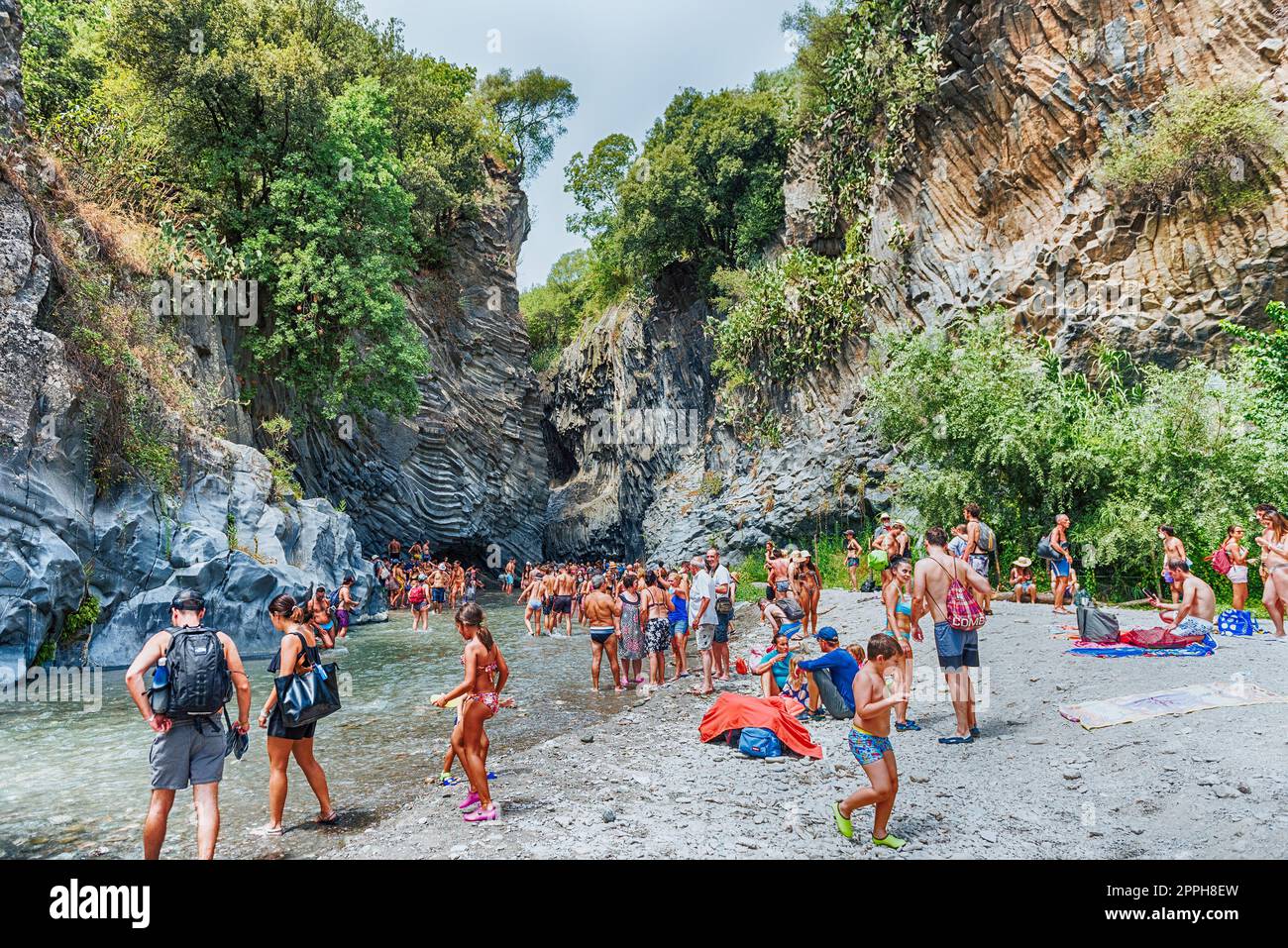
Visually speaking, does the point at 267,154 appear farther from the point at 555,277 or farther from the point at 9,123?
the point at 555,277

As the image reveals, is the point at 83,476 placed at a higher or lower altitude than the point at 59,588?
higher

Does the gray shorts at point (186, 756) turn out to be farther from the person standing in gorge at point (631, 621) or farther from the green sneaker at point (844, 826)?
the person standing in gorge at point (631, 621)

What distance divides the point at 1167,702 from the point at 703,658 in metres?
6.06

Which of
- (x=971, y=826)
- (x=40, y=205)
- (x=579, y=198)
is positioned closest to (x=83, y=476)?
(x=40, y=205)

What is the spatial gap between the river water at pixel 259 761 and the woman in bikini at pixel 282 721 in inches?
15.2

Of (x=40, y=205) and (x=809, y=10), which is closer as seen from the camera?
(x=40, y=205)

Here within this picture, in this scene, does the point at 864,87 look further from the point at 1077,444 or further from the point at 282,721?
the point at 282,721

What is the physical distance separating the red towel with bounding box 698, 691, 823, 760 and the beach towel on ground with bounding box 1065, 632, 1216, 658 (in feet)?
13.1

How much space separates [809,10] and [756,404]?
16294 millimetres

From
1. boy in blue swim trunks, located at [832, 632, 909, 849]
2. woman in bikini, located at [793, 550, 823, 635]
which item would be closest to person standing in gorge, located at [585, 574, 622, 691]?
woman in bikini, located at [793, 550, 823, 635]

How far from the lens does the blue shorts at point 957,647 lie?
23.5ft

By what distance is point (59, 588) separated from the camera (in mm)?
11953

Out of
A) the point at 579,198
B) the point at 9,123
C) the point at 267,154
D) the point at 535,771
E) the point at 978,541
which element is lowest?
the point at 535,771

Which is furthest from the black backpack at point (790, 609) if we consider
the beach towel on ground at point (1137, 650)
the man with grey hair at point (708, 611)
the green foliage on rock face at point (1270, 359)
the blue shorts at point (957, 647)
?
the green foliage on rock face at point (1270, 359)
